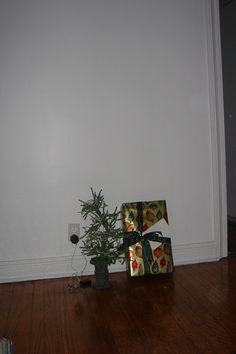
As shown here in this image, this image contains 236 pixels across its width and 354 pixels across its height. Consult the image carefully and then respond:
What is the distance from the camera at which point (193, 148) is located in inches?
99.1

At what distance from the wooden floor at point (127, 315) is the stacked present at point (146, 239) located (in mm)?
89

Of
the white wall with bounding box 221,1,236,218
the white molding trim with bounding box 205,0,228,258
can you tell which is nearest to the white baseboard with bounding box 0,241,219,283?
the white molding trim with bounding box 205,0,228,258

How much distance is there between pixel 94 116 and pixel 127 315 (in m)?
1.34

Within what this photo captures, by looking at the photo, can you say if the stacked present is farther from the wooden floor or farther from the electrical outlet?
the electrical outlet

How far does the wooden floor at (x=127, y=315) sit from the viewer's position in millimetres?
1456

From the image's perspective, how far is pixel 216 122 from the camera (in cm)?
254

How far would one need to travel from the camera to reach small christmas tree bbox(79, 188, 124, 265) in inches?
82.9

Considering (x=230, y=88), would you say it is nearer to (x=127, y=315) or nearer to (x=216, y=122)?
(x=216, y=122)

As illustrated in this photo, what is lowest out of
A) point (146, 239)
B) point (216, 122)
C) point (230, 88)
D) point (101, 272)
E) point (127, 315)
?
point (127, 315)

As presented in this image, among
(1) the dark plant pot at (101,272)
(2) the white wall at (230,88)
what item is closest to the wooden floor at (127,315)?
(1) the dark plant pot at (101,272)

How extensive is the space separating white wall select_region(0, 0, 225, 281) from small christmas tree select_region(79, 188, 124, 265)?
0.55 feet

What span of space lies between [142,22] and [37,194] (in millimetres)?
1461

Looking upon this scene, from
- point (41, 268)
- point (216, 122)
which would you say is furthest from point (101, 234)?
point (216, 122)

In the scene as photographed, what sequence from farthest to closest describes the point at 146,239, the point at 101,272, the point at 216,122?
the point at 216,122 < the point at 146,239 < the point at 101,272
